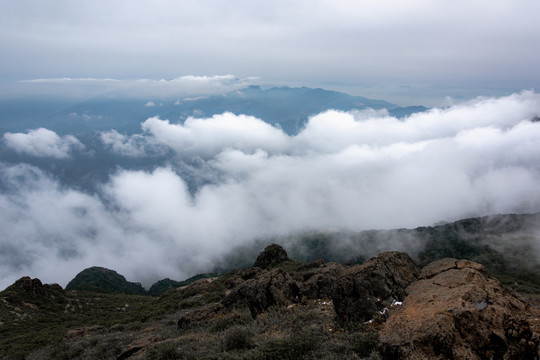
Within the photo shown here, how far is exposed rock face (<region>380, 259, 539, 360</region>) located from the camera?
722cm

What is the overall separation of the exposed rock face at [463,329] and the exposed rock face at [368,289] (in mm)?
2373

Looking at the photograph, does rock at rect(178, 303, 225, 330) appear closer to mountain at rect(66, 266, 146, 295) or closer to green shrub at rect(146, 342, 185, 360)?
green shrub at rect(146, 342, 185, 360)

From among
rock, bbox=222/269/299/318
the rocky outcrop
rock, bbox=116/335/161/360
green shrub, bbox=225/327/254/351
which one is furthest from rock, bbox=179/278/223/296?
green shrub, bbox=225/327/254/351

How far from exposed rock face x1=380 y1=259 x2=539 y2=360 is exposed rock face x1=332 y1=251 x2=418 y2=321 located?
237cm

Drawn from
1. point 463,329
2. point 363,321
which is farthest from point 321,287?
point 463,329

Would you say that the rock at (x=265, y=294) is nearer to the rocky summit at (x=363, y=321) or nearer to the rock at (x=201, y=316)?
the rocky summit at (x=363, y=321)

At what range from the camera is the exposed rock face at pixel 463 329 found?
7.22m

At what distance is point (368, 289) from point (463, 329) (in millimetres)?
4791

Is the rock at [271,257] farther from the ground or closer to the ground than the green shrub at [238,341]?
closer to the ground

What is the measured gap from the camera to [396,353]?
724 centimetres

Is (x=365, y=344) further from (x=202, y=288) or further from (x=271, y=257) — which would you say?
(x=271, y=257)

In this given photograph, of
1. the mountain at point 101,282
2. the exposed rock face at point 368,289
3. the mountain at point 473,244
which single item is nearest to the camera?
the exposed rock face at point 368,289

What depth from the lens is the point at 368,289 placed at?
40.3 feet

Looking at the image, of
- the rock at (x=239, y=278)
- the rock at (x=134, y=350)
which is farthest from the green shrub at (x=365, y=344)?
the rock at (x=239, y=278)
